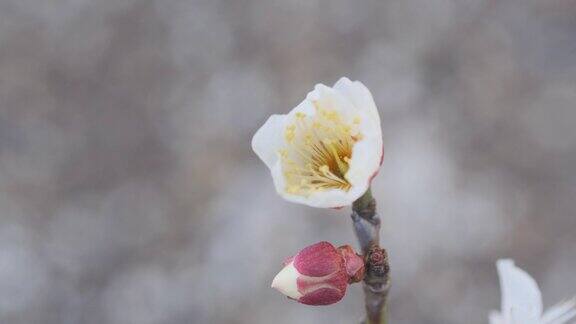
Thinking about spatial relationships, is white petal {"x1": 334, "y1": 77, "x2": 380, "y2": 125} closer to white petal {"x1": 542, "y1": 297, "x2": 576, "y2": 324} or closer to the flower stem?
the flower stem

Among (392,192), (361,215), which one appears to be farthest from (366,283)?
(392,192)

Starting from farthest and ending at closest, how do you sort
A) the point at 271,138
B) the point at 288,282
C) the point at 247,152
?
the point at 247,152, the point at 271,138, the point at 288,282

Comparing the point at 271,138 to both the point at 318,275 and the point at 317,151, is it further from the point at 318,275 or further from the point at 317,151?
the point at 318,275

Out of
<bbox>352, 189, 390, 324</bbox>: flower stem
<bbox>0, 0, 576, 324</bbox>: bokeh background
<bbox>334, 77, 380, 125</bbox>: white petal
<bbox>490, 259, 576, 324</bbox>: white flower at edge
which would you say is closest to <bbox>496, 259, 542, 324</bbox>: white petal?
<bbox>490, 259, 576, 324</bbox>: white flower at edge

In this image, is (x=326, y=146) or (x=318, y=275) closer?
(x=318, y=275)

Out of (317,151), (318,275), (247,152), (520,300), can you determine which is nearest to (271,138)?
(317,151)

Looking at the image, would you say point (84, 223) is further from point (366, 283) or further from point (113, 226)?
point (366, 283)
